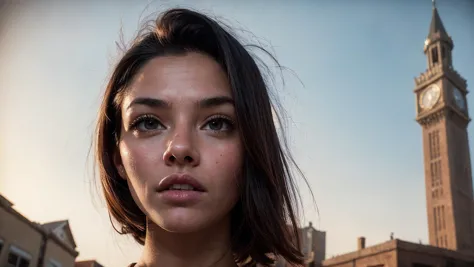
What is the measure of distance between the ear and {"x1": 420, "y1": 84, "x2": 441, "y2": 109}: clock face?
38.9 metres

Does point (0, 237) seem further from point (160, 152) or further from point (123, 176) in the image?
point (160, 152)

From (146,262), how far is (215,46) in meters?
0.60

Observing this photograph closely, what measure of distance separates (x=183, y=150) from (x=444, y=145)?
40.8m

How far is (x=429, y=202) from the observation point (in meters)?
39.6

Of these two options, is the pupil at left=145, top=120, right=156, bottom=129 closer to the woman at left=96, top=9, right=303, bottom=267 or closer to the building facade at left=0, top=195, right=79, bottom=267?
the woman at left=96, top=9, right=303, bottom=267

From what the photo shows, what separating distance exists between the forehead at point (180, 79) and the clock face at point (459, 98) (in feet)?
130

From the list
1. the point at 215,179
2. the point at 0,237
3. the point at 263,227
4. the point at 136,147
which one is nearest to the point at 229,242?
the point at 263,227

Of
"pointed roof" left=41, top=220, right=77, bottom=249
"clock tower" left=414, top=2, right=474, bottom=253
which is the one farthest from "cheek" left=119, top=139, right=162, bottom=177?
"clock tower" left=414, top=2, right=474, bottom=253

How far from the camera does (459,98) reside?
3825cm

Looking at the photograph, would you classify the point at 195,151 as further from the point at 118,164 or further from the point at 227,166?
the point at 118,164

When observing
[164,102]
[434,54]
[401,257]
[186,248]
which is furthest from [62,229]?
[434,54]

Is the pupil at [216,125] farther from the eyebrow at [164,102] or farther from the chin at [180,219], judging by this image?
the chin at [180,219]

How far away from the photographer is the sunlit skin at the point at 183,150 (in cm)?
110

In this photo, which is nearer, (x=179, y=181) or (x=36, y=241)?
(x=179, y=181)
